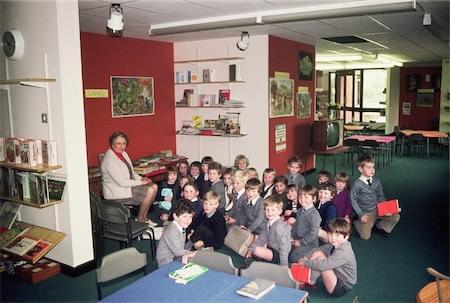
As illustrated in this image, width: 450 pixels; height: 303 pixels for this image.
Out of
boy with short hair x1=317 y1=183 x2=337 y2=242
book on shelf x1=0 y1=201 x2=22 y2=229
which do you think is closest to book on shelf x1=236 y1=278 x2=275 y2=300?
boy with short hair x1=317 y1=183 x2=337 y2=242

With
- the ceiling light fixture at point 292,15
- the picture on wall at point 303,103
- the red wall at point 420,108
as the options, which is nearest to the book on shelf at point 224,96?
the picture on wall at point 303,103

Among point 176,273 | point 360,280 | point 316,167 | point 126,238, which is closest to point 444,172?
point 316,167

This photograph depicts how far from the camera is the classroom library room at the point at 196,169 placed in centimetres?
373

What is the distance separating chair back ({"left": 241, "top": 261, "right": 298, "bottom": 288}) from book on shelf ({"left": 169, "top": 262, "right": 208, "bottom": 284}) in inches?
11.9

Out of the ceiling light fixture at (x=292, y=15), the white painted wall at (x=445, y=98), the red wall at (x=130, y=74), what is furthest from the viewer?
the white painted wall at (x=445, y=98)

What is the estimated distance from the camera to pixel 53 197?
434cm

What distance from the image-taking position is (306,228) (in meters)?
4.41

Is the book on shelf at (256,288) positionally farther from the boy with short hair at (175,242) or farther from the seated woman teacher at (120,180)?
the seated woman teacher at (120,180)

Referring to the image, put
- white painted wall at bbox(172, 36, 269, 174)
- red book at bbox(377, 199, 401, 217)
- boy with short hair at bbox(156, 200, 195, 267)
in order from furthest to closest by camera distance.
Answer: white painted wall at bbox(172, 36, 269, 174), red book at bbox(377, 199, 401, 217), boy with short hair at bbox(156, 200, 195, 267)

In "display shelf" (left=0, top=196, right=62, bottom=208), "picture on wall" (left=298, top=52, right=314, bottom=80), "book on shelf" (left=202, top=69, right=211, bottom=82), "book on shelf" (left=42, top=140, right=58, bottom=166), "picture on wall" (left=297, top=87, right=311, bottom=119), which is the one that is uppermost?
"picture on wall" (left=298, top=52, right=314, bottom=80)

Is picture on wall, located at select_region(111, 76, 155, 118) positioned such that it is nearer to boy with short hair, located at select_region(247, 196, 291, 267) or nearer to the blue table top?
boy with short hair, located at select_region(247, 196, 291, 267)

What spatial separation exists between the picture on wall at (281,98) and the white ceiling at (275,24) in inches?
32.8

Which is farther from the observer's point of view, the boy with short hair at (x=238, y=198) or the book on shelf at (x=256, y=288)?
the boy with short hair at (x=238, y=198)

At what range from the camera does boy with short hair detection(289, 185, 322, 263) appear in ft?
14.2
